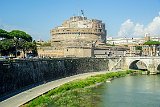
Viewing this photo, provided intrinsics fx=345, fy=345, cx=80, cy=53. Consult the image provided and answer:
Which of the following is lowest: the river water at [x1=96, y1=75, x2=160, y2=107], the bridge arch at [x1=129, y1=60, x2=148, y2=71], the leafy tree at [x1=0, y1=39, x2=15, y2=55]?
the river water at [x1=96, y1=75, x2=160, y2=107]

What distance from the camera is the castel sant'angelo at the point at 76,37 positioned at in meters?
64.9

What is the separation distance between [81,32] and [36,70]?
42.2m

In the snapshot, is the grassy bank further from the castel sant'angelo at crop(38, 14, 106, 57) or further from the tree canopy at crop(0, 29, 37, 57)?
the castel sant'angelo at crop(38, 14, 106, 57)

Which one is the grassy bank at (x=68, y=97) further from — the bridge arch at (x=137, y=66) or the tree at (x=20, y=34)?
the tree at (x=20, y=34)

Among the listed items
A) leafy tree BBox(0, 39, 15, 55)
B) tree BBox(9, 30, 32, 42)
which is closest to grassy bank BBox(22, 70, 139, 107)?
leafy tree BBox(0, 39, 15, 55)

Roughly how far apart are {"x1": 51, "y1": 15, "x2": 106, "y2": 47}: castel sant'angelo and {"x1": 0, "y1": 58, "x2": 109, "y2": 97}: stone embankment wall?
20672 mm

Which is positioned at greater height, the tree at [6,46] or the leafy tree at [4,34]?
the leafy tree at [4,34]

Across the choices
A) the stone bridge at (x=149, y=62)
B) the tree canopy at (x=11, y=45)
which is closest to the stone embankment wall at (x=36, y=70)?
the stone bridge at (x=149, y=62)

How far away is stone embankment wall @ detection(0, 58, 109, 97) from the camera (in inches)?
1072

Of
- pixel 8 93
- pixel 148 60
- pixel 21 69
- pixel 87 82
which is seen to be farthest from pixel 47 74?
pixel 148 60

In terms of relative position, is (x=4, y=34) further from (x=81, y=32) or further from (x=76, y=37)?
(x=81, y=32)

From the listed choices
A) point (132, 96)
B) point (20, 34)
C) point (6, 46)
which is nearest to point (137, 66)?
point (20, 34)

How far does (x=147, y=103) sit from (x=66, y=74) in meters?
19.9

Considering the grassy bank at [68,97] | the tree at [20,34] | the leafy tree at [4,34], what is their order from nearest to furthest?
1. the grassy bank at [68,97]
2. the leafy tree at [4,34]
3. the tree at [20,34]
